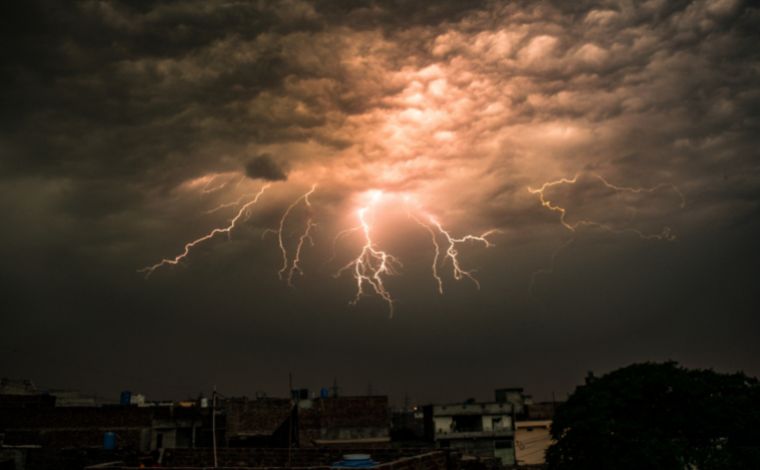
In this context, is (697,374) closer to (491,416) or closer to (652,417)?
(652,417)

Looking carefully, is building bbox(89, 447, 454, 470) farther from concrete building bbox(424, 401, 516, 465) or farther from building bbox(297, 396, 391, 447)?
concrete building bbox(424, 401, 516, 465)

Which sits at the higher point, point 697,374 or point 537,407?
point 697,374

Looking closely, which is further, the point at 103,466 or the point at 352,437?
the point at 352,437

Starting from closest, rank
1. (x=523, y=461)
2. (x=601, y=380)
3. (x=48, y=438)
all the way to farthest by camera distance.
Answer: (x=601, y=380) → (x=48, y=438) → (x=523, y=461)

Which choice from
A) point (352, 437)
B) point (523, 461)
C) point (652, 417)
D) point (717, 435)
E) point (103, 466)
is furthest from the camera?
point (523, 461)

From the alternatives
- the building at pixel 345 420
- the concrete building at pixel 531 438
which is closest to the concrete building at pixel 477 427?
the concrete building at pixel 531 438

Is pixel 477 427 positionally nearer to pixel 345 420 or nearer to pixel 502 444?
pixel 502 444

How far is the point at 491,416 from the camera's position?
158ft

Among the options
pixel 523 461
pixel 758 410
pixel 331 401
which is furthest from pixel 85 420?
pixel 758 410

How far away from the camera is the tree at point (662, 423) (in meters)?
23.8

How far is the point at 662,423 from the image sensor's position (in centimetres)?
2628

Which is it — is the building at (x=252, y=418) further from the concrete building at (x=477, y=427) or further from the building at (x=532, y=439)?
the building at (x=532, y=439)

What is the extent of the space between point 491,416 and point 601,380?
65.8 ft

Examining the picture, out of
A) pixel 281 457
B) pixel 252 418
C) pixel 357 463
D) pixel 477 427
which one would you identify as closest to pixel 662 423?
pixel 281 457
